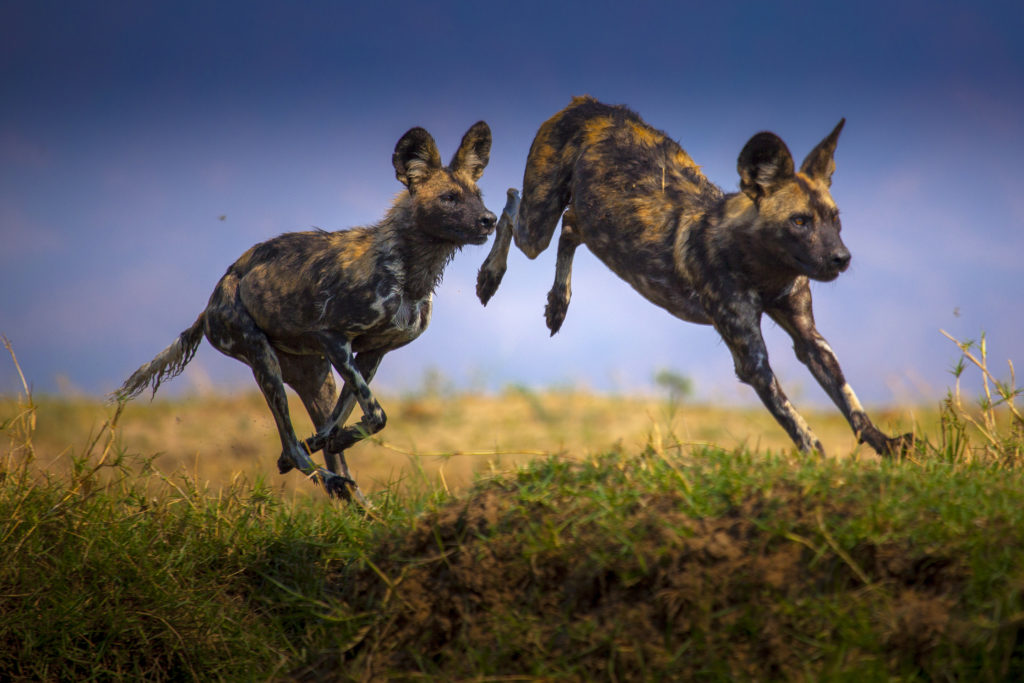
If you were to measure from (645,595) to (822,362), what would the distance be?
2.48 meters

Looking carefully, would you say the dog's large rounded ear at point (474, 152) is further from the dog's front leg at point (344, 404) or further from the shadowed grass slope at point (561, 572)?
the shadowed grass slope at point (561, 572)

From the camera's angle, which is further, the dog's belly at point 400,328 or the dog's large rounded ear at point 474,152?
the dog's large rounded ear at point 474,152

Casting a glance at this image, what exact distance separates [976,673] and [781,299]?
9.00 feet

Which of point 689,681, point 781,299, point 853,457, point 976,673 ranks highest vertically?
point 781,299

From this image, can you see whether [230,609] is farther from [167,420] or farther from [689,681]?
[167,420]

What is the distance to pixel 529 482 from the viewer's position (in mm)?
3848

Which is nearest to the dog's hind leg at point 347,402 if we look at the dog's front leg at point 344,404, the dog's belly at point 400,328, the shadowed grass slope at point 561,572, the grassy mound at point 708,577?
the dog's front leg at point 344,404

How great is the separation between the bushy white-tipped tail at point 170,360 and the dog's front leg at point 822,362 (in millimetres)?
3841

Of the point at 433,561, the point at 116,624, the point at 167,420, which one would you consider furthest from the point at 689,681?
the point at 167,420

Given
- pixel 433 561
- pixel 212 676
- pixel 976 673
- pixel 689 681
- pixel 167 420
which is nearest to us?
pixel 976 673

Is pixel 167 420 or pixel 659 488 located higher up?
pixel 659 488

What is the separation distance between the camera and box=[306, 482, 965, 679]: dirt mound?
304 cm

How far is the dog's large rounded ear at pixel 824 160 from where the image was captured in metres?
5.18

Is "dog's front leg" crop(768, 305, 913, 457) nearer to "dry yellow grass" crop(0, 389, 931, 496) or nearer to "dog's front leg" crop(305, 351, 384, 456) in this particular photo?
"dog's front leg" crop(305, 351, 384, 456)
